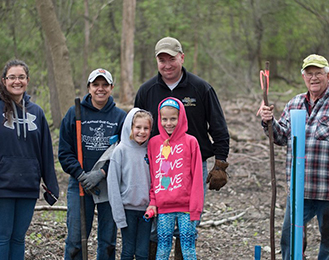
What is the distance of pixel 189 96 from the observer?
460 centimetres

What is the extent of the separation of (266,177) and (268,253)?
3746 mm

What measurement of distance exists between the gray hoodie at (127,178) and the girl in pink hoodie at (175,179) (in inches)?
3.2

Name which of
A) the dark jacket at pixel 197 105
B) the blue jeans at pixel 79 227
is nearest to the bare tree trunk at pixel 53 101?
the dark jacket at pixel 197 105

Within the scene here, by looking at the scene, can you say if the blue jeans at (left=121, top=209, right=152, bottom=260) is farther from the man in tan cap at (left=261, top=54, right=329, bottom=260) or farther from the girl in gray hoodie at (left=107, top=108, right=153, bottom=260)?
the man in tan cap at (left=261, top=54, right=329, bottom=260)

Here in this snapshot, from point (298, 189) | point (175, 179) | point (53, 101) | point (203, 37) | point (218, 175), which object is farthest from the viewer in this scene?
point (203, 37)

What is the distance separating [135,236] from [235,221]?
3.62m

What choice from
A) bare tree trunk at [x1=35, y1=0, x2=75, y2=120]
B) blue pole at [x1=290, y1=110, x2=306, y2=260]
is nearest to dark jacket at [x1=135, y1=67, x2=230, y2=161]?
blue pole at [x1=290, y1=110, x2=306, y2=260]

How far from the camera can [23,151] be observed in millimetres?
4109

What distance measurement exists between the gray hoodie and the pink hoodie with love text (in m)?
0.08

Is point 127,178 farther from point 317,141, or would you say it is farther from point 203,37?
point 203,37

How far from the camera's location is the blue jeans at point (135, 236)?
418 cm

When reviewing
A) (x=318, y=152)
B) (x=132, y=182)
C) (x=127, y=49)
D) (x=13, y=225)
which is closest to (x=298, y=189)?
(x=318, y=152)

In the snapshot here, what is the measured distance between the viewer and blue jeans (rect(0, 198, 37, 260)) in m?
4.03

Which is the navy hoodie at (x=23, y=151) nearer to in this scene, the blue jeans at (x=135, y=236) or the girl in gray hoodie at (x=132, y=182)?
the girl in gray hoodie at (x=132, y=182)
